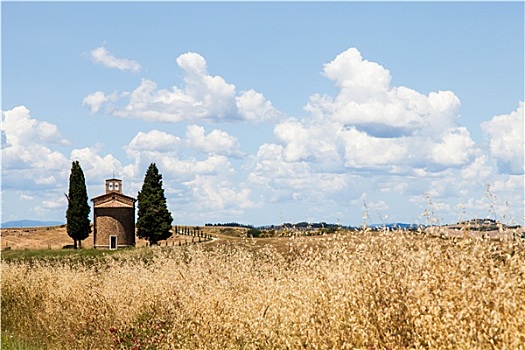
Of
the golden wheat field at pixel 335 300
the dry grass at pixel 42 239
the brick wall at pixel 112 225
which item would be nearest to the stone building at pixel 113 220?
the brick wall at pixel 112 225

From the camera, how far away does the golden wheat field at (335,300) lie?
5.91m

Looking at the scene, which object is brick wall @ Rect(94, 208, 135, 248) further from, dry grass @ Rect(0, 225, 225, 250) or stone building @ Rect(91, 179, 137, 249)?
dry grass @ Rect(0, 225, 225, 250)

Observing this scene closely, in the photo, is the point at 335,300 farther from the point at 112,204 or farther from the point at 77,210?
the point at 77,210

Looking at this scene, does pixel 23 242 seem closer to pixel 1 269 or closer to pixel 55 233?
pixel 55 233

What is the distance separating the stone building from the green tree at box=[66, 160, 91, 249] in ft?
3.43

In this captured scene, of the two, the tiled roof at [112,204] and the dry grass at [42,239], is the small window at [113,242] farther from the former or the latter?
the dry grass at [42,239]

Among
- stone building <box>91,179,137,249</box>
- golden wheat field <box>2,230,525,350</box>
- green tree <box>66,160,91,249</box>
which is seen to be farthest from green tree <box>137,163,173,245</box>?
golden wheat field <box>2,230,525,350</box>

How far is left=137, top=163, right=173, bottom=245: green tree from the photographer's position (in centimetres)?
6475

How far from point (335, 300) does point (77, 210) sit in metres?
62.0

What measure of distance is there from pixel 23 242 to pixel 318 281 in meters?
78.8

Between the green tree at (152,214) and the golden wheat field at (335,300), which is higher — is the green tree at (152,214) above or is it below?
above

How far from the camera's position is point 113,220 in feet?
215

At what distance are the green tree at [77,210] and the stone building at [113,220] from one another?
1045mm

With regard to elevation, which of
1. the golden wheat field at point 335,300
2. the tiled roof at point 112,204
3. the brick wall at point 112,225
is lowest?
the golden wheat field at point 335,300
